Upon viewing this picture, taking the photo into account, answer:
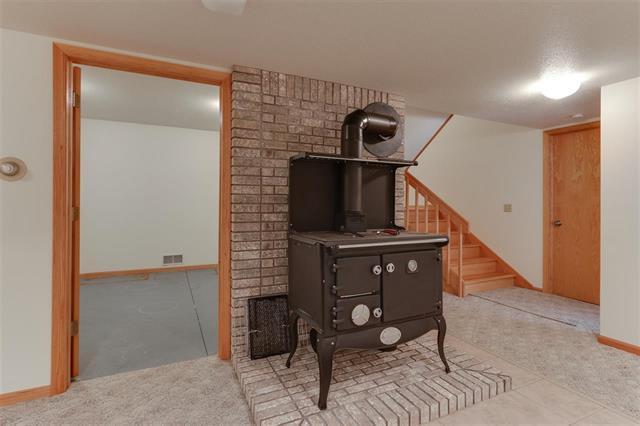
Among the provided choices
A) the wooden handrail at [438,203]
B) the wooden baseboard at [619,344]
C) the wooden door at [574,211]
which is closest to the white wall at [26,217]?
the wooden handrail at [438,203]

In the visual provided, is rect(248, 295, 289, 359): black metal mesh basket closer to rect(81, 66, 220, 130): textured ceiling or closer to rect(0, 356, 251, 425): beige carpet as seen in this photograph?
rect(0, 356, 251, 425): beige carpet

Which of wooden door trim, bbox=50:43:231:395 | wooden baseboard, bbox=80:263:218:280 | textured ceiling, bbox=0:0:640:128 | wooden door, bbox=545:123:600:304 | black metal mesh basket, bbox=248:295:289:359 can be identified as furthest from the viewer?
wooden baseboard, bbox=80:263:218:280

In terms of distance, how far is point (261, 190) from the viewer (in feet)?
7.74

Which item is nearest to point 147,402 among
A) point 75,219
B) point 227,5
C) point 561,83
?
point 75,219

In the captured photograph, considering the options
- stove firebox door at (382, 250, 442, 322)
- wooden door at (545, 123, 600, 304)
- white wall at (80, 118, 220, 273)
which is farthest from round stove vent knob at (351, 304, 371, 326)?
white wall at (80, 118, 220, 273)

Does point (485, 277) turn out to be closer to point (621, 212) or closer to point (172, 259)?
point (621, 212)

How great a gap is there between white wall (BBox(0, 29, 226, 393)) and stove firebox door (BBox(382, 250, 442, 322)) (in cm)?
201

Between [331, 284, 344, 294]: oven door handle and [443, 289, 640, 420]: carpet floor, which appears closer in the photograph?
[331, 284, 344, 294]: oven door handle

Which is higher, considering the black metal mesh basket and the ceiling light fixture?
the ceiling light fixture

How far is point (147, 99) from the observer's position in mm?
3881

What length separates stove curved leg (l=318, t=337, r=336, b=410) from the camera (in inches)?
67.0

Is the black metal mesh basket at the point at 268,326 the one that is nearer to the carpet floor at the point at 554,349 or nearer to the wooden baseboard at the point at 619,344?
the carpet floor at the point at 554,349

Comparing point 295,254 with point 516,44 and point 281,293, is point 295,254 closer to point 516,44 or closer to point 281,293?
point 281,293

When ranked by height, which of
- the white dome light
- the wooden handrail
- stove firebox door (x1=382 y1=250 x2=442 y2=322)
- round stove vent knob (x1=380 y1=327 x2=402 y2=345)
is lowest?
round stove vent knob (x1=380 y1=327 x2=402 y2=345)
